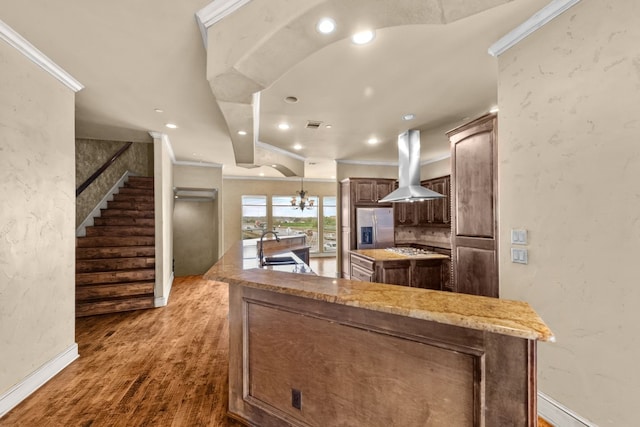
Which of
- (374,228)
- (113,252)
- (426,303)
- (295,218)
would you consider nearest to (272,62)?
(426,303)

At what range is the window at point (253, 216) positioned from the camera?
9.45m

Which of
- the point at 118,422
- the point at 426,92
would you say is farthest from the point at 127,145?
the point at 426,92

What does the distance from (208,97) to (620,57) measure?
10.7 ft

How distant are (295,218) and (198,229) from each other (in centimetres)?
375

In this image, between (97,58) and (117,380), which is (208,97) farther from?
(117,380)

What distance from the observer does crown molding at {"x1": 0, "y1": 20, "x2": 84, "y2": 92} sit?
1992mm

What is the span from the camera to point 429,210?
5.98m

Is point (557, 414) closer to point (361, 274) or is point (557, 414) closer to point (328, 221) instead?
point (361, 274)

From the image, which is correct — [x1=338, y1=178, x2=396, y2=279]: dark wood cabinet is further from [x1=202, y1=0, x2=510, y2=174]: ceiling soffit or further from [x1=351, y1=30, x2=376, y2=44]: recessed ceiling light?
[x1=202, y1=0, x2=510, y2=174]: ceiling soffit

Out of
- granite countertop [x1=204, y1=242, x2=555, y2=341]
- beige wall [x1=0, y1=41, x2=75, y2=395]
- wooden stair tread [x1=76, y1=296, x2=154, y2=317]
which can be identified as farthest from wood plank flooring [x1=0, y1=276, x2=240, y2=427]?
granite countertop [x1=204, y1=242, x2=555, y2=341]

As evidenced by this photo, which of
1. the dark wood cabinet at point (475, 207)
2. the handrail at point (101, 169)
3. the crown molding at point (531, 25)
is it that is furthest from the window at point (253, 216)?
the crown molding at point (531, 25)

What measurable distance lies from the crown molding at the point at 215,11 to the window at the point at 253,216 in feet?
25.6

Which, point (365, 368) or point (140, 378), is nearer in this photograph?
point (365, 368)

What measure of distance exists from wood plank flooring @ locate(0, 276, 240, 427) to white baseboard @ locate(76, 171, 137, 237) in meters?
1.81
